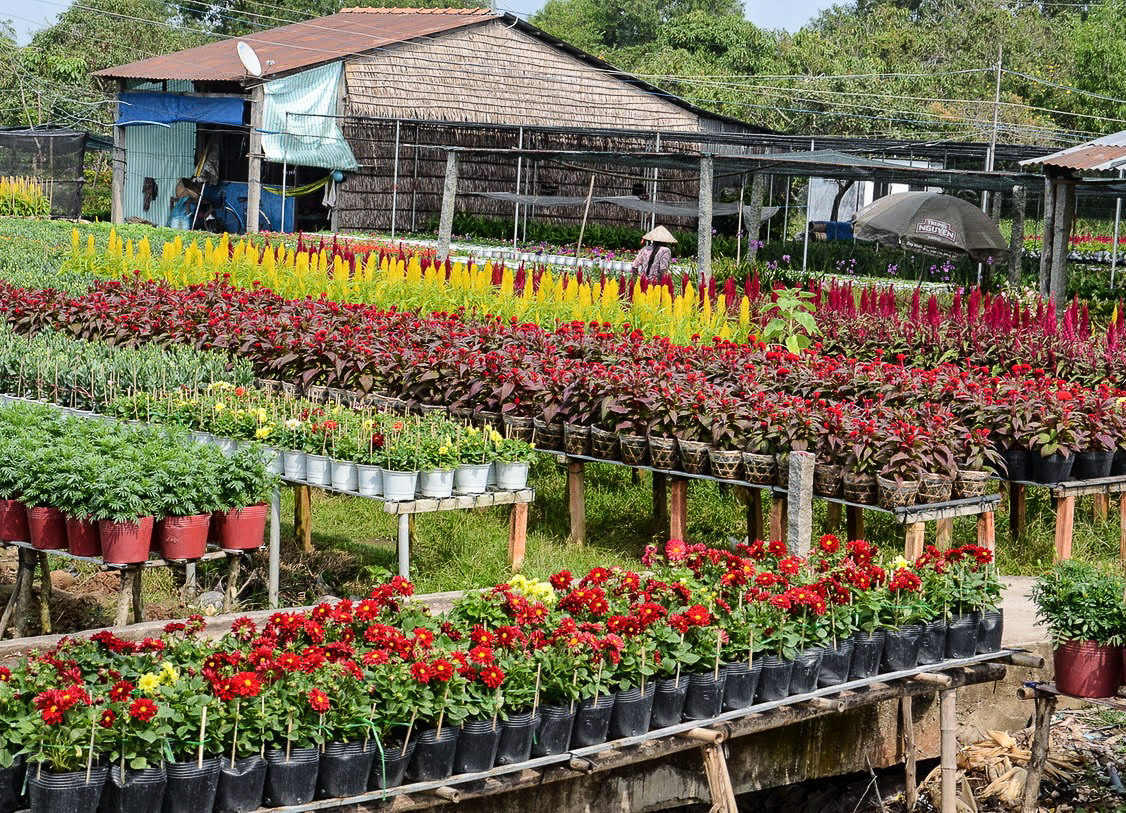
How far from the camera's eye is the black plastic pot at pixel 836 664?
17.2 feet

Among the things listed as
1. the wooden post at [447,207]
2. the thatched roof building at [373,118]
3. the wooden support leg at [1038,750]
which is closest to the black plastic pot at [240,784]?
the wooden support leg at [1038,750]

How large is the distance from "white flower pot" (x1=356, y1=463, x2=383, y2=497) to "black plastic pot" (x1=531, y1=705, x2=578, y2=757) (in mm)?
2622

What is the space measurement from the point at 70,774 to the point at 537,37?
26870mm

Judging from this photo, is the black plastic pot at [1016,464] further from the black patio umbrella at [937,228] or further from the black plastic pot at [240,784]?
the black patio umbrella at [937,228]

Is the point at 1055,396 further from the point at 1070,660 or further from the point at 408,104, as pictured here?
the point at 408,104

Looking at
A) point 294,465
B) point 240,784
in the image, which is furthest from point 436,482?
point 240,784

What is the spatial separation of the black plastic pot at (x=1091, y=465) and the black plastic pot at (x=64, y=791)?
5.82m

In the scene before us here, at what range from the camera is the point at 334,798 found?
4023mm

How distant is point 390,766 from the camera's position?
411 cm

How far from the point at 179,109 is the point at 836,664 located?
904 inches

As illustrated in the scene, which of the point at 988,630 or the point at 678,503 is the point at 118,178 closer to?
the point at 678,503

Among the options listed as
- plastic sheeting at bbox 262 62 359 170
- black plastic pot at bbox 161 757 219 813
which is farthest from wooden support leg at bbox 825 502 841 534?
plastic sheeting at bbox 262 62 359 170

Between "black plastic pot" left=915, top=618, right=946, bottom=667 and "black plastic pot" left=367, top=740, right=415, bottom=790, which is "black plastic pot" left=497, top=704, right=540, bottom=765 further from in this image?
"black plastic pot" left=915, top=618, right=946, bottom=667

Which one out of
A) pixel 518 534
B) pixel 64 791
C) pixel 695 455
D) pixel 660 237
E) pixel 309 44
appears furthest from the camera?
pixel 309 44
